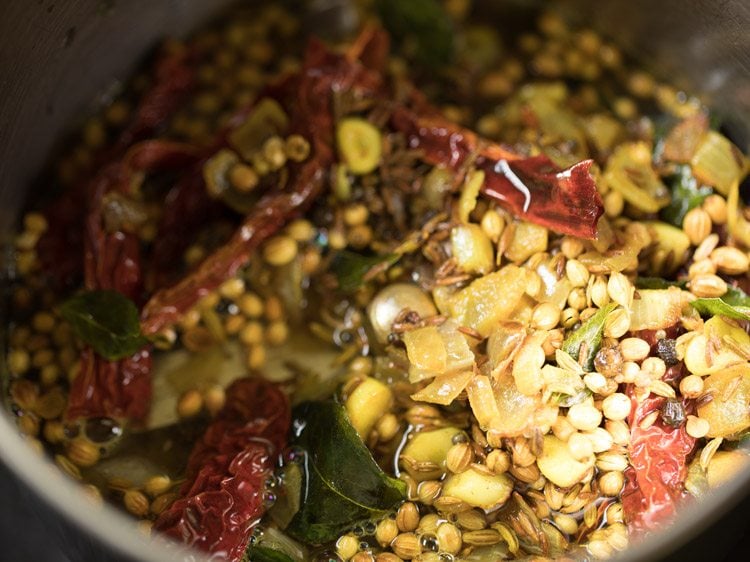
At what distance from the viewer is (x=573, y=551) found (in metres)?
1.36

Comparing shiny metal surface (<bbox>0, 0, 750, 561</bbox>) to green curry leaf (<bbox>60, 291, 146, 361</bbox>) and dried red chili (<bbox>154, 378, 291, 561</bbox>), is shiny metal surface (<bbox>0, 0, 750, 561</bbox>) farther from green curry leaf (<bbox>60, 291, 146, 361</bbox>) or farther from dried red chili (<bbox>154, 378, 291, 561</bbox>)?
dried red chili (<bbox>154, 378, 291, 561</bbox>)

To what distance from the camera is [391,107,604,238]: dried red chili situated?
144 centimetres

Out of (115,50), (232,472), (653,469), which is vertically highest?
(115,50)

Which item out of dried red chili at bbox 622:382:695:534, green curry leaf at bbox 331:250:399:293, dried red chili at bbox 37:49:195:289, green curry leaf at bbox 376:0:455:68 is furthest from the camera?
green curry leaf at bbox 376:0:455:68

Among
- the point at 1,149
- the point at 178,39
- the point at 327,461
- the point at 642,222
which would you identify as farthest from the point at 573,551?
the point at 178,39

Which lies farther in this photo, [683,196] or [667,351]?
[683,196]

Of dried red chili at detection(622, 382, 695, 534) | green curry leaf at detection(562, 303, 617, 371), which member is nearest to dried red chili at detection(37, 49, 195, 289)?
green curry leaf at detection(562, 303, 617, 371)

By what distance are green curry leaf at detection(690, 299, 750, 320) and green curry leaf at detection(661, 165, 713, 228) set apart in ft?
0.82

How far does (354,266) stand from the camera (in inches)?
63.0

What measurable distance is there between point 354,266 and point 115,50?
70 cm

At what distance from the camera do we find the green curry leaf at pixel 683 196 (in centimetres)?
→ 161

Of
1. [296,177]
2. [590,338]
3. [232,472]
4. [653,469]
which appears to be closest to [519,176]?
[590,338]

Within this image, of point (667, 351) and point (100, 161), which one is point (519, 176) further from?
point (100, 161)

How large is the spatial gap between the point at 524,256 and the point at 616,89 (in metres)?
0.63
